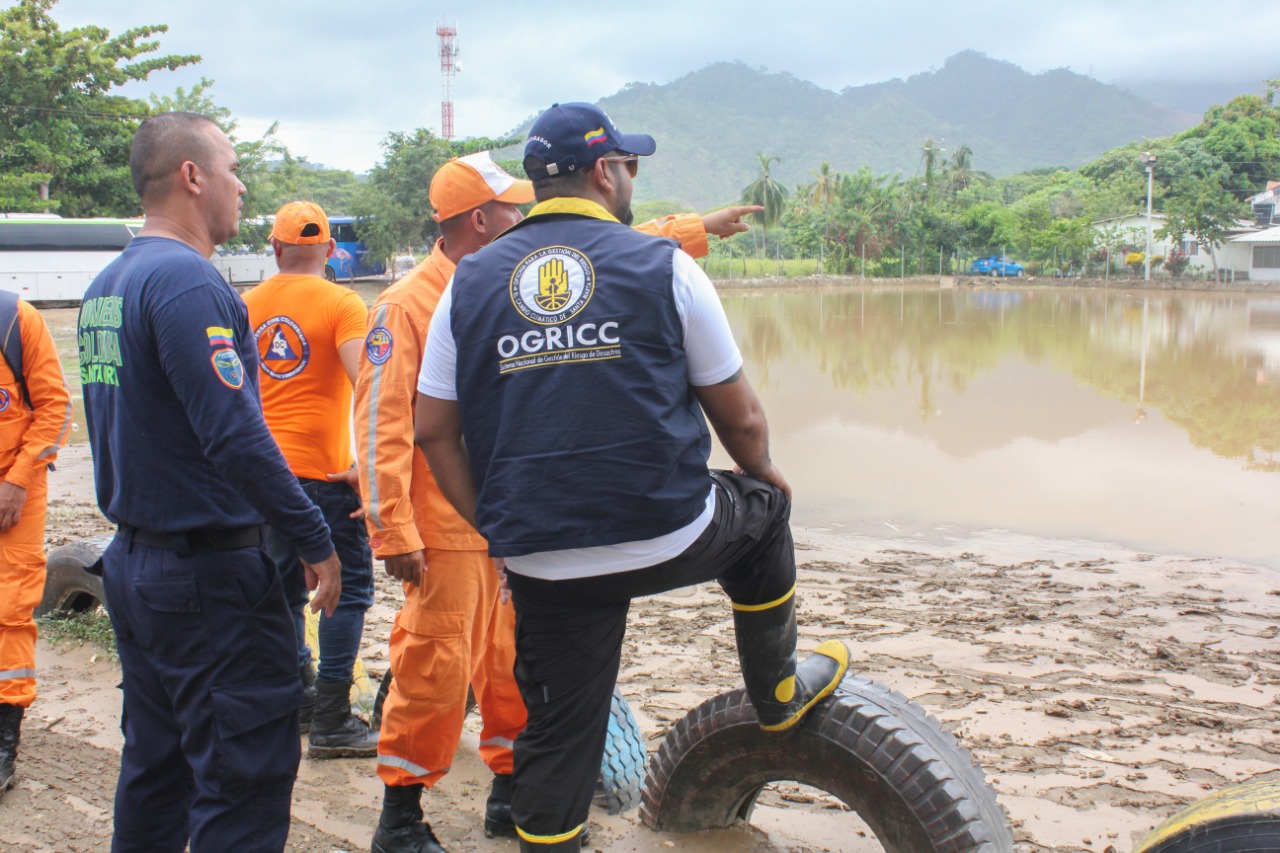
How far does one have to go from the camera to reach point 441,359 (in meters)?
2.32

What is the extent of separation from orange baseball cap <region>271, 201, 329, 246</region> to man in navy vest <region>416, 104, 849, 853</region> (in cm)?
185

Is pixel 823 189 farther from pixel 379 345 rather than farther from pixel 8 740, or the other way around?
pixel 8 740

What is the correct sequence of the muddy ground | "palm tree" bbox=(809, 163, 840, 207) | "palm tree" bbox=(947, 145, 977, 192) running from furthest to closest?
"palm tree" bbox=(947, 145, 977, 192)
"palm tree" bbox=(809, 163, 840, 207)
the muddy ground

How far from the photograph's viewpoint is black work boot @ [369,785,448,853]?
113 inches

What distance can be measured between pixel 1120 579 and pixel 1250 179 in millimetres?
67657

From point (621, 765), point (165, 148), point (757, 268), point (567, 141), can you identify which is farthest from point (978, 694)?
point (757, 268)

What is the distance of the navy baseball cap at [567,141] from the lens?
2244 millimetres

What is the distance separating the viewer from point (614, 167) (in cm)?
233

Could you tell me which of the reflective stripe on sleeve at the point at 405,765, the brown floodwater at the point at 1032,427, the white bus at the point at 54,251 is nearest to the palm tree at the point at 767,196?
the brown floodwater at the point at 1032,427

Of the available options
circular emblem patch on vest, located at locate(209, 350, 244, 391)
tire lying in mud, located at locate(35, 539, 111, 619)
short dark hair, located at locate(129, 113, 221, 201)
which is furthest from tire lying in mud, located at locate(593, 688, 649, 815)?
tire lying in mud, located at locate(35, 539, 111, 619)

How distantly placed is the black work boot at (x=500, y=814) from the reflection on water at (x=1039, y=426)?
5.74 meters

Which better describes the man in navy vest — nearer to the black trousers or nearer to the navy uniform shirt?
the black trousers

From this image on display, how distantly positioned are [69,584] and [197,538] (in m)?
3.34

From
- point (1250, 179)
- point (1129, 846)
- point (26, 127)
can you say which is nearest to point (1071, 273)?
point (1250, 179)
